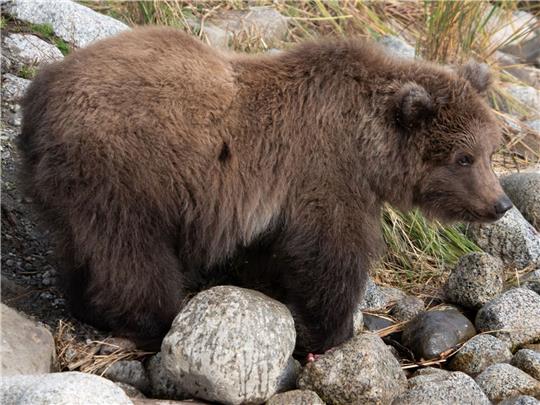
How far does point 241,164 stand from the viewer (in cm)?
562

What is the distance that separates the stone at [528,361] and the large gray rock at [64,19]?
4746 millimetres

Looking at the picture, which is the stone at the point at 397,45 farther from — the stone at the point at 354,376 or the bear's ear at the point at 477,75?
the stone at the point at 354,376

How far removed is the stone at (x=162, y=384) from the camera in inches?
202

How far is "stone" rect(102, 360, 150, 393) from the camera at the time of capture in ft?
17.4

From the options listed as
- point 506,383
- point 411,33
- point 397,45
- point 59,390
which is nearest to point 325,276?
point 506,383

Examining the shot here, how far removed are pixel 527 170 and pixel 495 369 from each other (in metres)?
3.96

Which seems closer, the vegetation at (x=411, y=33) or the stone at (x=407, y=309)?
the stone at (x=407, y=309)

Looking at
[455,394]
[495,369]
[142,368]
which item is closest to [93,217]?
[142,368]

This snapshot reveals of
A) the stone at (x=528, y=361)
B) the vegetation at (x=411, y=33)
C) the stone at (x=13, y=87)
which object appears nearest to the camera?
the stone at (x=528, y=361)

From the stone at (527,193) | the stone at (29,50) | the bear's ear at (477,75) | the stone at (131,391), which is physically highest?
the bear's ear at (477,75)

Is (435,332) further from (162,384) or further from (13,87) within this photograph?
(13,87)

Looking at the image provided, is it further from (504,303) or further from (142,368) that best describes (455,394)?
(142,368)

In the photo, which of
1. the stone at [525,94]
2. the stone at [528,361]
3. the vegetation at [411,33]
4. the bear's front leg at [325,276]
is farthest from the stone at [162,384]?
the stone at [525,94]

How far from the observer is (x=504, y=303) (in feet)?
20.8
